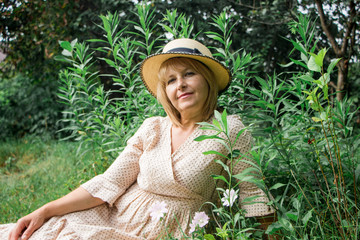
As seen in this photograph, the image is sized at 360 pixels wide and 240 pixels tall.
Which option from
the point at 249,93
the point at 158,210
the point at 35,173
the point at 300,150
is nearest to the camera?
the point at 158,210

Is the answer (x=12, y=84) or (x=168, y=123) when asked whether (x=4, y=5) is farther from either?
(x=168, y=123)

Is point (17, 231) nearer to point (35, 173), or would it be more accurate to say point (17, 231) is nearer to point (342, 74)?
point (35, 173)

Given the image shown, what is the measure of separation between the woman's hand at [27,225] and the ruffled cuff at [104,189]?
0.87 feet

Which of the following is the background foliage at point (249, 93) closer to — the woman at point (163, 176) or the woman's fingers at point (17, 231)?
the woman at point (163, 176)

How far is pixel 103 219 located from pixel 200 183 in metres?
0.61

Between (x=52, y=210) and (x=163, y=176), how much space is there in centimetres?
63

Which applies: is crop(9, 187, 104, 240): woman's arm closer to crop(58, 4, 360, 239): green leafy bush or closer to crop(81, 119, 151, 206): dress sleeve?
crop(81, 119, 151, 206): dress sleeve

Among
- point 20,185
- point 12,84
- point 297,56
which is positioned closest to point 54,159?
point 20,185

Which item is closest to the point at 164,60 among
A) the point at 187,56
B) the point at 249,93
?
the point at 187,56

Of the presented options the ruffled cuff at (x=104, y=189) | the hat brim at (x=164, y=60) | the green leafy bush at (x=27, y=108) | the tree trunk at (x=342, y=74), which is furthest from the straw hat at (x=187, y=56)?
the green leafy bush at (x=27, y=108)

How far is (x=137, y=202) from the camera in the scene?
191cm

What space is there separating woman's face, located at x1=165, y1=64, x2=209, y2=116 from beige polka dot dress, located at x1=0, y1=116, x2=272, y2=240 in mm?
131

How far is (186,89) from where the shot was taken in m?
1.84

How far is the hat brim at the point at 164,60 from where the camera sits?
186cm
